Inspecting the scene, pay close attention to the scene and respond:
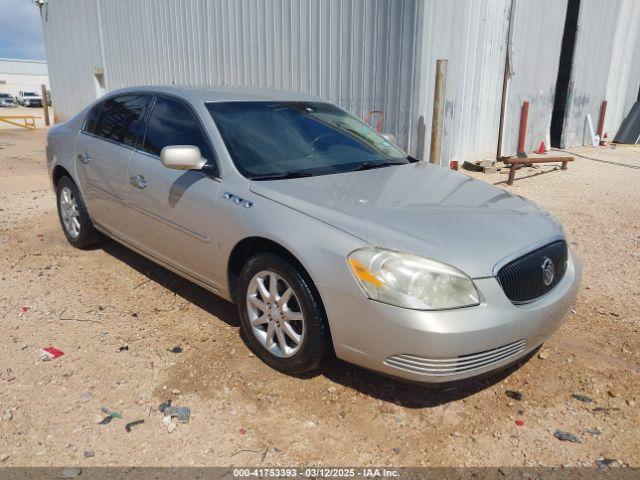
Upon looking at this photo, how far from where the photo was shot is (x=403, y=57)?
8.74 metres

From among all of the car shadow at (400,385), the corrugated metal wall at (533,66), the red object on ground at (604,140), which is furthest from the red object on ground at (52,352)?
the red object on ground at (604,140)

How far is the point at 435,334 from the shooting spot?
2504 mm

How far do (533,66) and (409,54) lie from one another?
15.3 ft

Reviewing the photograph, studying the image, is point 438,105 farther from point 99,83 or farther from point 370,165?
point 99,83

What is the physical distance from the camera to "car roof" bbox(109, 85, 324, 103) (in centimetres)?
392

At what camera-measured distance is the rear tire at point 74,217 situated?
198 inches

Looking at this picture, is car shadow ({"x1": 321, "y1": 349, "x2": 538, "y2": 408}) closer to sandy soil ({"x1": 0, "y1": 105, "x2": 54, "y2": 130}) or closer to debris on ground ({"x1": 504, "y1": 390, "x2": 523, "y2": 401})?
debris on ground ({"x1": 504, "y1": 390, "x2": 523, "y2": 401})

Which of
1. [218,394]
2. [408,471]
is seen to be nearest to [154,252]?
[218,394]

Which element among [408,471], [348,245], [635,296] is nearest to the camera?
[408,471]

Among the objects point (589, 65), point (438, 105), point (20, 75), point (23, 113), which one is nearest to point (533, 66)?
point (589, 65)

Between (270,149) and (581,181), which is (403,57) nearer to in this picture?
(581,181)

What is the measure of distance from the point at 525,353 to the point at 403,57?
6.87 meters

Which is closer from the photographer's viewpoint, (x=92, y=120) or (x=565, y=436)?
(x=565, y=436)

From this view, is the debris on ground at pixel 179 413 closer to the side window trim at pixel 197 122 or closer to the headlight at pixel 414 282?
the headlight at pixel 414 282
